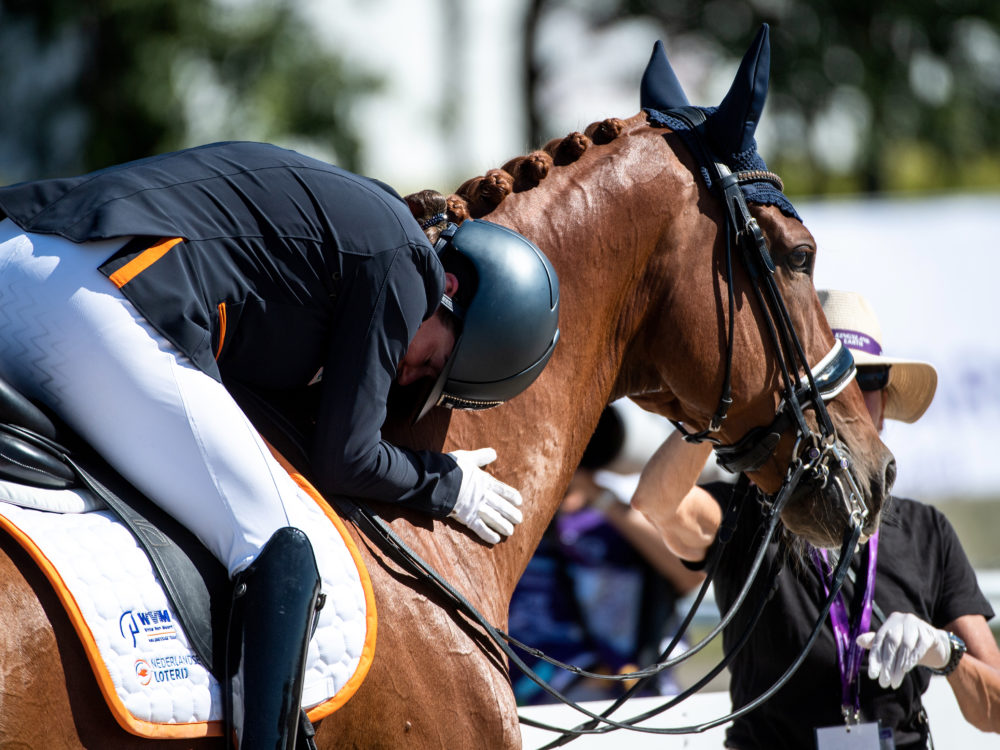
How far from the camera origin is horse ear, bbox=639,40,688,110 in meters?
3.04

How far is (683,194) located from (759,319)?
1.28 feet

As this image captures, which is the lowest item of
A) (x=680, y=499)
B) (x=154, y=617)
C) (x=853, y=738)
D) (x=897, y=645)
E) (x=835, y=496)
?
(x=853, y=738)

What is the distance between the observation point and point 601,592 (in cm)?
489

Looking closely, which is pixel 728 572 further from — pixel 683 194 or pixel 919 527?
pixel 683 194

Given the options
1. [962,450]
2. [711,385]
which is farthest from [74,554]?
[962,450]

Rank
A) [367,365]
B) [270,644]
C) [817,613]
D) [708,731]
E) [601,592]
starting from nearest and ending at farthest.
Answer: [270,644] → [367,365] → [817,613] → [708,731] → [601,592]

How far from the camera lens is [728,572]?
3.54 meters

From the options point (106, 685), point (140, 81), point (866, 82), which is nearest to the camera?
point (106, 685)

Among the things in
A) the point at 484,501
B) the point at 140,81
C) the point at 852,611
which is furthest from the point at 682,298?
the point at 140,81

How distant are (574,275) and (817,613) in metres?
1.42

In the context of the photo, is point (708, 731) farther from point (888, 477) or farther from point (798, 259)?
point (798, 259)

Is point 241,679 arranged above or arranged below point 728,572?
above

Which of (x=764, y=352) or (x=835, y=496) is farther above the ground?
(x=764, y=352)

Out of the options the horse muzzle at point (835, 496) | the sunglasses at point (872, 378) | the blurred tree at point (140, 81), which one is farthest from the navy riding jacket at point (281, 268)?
the blurred tree at point (140, 81)
